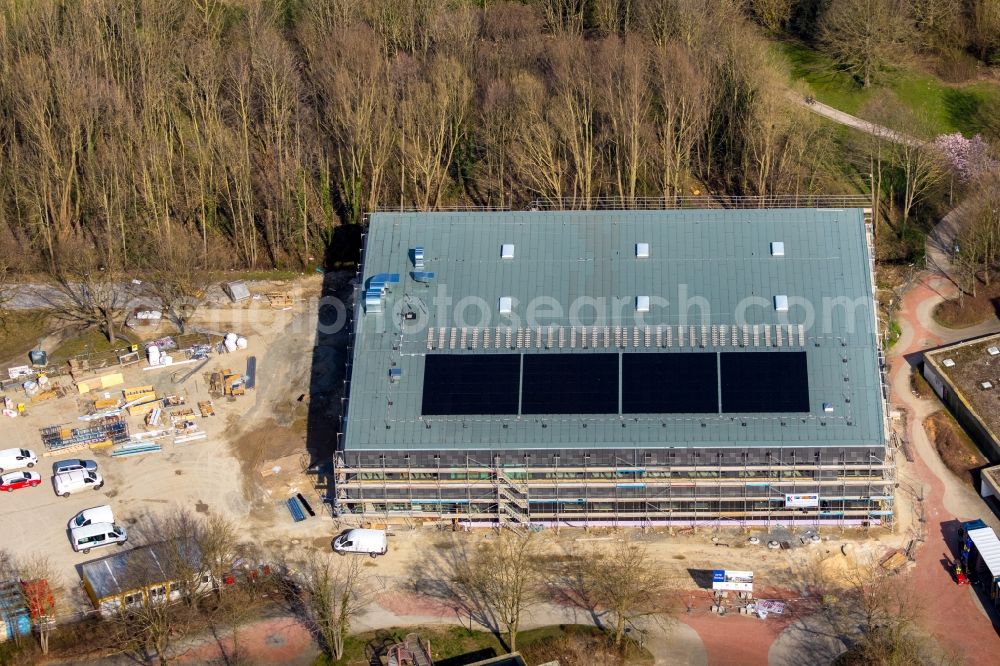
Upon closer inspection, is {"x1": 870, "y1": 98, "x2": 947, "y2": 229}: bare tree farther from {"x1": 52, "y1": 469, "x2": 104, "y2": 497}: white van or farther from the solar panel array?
{"x1": 52, "y1": 469, "x2": 104, "y2": 497}: white van

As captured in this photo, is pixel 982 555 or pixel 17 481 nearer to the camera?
pixel 982 555

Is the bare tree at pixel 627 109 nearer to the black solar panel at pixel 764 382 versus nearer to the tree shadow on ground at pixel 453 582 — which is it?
the black solar panel at pixel 764 382

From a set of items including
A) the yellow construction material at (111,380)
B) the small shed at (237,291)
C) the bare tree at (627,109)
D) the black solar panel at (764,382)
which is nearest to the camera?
the black solar panel at (764,382)

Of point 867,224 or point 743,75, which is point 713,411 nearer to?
point 867,224

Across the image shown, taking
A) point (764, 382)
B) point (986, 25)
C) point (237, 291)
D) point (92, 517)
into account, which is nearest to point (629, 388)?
point (764, 382)

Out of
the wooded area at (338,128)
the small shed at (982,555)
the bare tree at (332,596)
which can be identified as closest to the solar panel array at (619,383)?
the bare tree at (332,596)

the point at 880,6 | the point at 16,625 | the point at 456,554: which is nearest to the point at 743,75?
the point at 880,6

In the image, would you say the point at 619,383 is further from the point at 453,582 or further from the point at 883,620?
the point at 883,620
